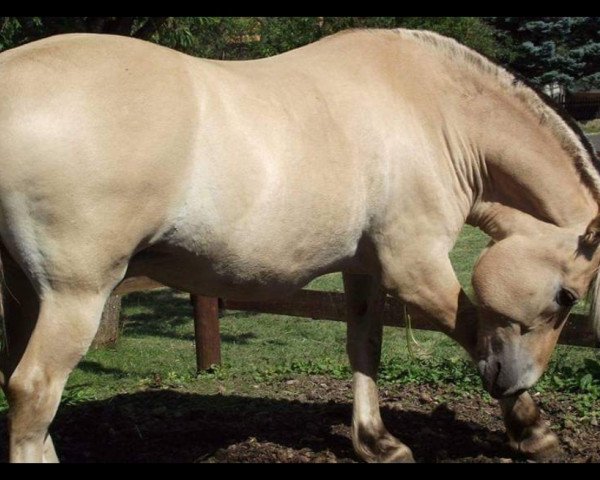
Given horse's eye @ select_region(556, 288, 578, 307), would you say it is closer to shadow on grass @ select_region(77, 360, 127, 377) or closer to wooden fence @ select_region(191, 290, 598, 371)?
wooden fence @ select_region(191, 290, 598, 371)

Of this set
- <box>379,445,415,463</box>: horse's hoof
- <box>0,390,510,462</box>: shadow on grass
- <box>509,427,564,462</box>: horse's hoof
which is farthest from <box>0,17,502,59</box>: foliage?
<box>509,427,564,462</box>: horse's hoof

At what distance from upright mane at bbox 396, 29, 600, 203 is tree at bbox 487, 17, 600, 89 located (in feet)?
53.7

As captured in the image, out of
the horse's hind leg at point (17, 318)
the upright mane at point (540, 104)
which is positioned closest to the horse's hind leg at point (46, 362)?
the horse's hind leg at point (17, 318)

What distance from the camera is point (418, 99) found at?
433 cm

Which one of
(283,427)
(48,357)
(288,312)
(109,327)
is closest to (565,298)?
(283,427)

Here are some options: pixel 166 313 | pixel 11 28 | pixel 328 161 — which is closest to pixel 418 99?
pixel 328 161

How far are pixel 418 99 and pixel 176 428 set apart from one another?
265 centimetres

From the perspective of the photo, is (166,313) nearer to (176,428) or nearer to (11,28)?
(11,28)

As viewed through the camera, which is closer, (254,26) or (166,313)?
(166,313)

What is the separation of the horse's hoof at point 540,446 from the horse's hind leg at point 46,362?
8.53 feet

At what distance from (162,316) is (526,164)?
703cm

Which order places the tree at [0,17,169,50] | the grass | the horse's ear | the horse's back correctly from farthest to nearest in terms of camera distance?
the tree at [0,17,169,50]
the grass
the horse's ear
the horse's back

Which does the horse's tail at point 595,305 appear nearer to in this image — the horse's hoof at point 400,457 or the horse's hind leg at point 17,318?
the horse's hoof at point 400,457

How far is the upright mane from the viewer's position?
4.38 metres
